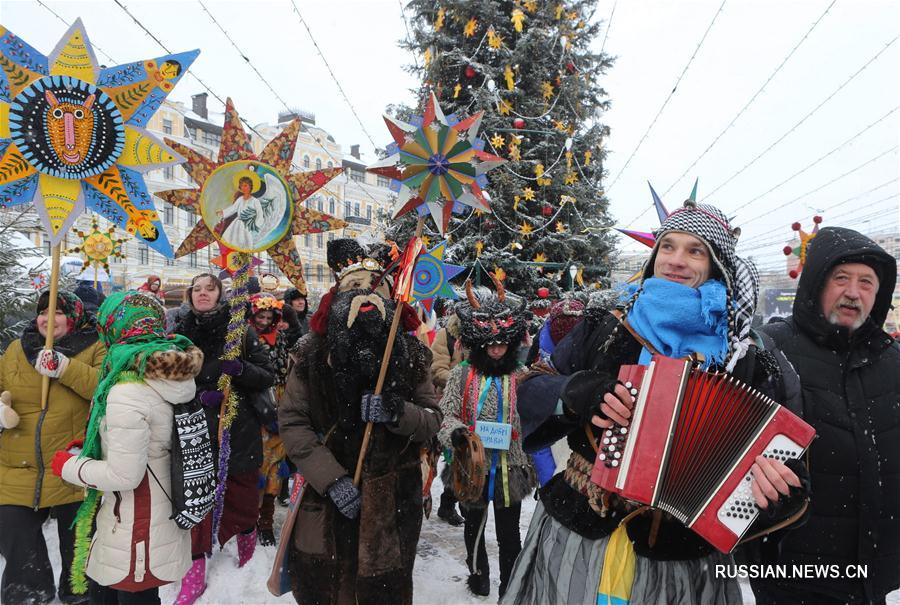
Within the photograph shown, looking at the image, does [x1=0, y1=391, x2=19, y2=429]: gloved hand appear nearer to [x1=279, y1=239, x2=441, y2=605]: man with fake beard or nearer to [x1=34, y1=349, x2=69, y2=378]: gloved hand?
[x1=34, y1=349, x2=69, y2=378]: gloved hand

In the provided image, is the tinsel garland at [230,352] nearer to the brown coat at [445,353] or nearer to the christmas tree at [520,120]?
the brown coat at [445,353]

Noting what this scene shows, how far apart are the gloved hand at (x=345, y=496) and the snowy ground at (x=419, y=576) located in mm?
1703

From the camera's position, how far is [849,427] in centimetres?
246

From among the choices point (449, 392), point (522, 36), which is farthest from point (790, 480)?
point (522, 36)

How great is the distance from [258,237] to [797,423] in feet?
11.4

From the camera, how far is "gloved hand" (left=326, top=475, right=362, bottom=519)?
2652 mm

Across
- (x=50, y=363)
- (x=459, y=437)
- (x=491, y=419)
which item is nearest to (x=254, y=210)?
(x=50, y=363)

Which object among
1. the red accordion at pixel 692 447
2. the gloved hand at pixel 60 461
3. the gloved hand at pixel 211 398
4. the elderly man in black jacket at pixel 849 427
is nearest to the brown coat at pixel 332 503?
the gloved hand at pixel 60 461

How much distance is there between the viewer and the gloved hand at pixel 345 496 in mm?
2652

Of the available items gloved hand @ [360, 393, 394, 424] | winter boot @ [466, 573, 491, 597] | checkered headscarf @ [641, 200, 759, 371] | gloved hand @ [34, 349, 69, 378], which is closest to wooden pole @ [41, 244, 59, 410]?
gloved hand @ [34, 349, 69, 378]

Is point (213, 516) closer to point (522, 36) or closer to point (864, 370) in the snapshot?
point (864, 370)

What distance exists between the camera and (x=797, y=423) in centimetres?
160

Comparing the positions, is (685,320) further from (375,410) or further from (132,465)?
(132,465)

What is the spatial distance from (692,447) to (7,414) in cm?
404
